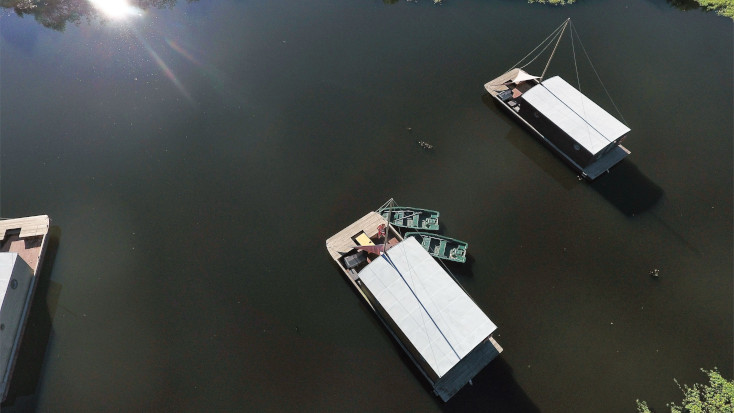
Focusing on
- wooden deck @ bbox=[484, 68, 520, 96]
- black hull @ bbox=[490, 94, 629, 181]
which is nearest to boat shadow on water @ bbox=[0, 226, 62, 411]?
wooden deck @ bbox=[484, 68, 520, 96]

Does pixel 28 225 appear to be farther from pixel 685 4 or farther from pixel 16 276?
pixel 685 4

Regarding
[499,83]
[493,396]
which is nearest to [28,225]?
[493,396]

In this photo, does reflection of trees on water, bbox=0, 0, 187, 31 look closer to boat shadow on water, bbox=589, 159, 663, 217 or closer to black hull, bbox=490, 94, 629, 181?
black hull, bbox=490, 94, 629, 181

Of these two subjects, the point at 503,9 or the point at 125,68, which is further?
the point at 503,9

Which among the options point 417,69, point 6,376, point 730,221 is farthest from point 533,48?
point 6,376

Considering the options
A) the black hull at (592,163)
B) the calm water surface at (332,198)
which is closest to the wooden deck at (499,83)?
the calm water surface at (332,198)

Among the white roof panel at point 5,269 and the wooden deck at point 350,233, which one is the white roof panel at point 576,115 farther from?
the white roof panel at point 5,269

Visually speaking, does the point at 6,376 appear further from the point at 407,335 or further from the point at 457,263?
the point at 457,263
